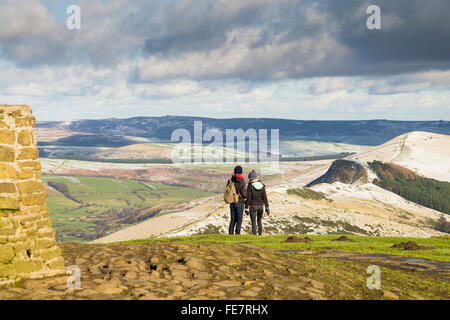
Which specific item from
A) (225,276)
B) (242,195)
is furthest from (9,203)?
(242,195)

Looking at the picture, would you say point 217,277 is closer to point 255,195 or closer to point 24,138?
point 24,138

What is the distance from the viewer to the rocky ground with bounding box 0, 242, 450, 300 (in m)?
11.9

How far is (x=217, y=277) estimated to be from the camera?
13.5 metres

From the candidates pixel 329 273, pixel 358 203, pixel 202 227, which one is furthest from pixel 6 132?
pixel 358 203

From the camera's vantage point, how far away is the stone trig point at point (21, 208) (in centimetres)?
1215

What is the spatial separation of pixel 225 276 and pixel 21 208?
6.26 metres

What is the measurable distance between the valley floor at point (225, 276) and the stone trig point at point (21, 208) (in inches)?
22.2

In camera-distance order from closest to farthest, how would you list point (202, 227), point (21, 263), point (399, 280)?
point (21, 263) → point (399, 280) → point (202, 227)

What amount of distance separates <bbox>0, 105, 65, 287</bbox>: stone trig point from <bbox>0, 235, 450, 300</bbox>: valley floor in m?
0.56
